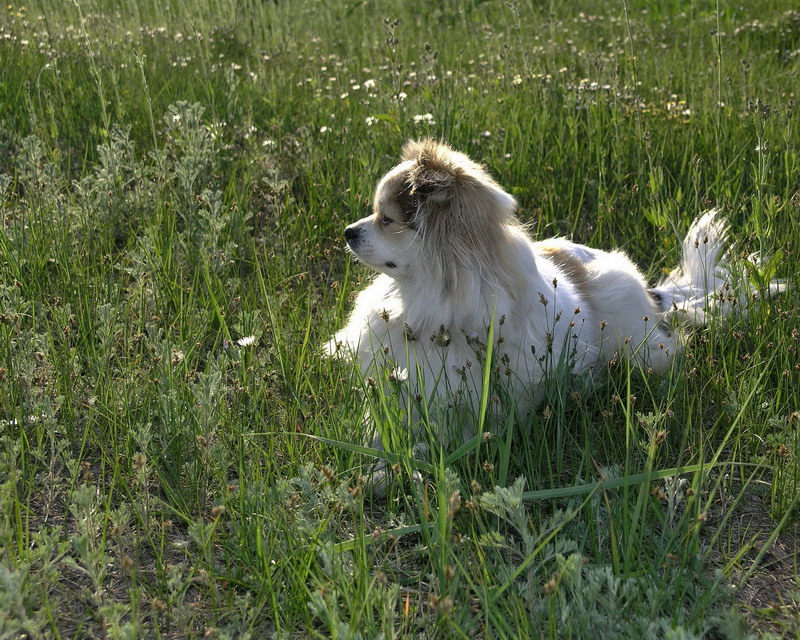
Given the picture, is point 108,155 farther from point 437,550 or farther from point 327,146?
point 437,550

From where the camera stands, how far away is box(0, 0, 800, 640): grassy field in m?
2.02

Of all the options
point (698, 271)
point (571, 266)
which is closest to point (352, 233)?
point (571, 266)

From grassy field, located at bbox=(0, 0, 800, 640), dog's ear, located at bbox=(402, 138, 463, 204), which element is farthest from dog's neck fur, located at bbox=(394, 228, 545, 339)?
grassy field, located at bbox=(0, 0, 800, 640)

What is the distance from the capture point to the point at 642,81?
6070mm

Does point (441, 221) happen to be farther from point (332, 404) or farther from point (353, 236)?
point (332, 404)

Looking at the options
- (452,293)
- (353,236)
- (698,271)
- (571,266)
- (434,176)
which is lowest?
(698,271)

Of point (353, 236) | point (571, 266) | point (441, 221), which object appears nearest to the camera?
point (441, 221)

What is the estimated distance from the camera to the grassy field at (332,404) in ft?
6.63

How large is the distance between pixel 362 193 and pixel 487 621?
9.28 ft

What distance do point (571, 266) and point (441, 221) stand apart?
965 millimetres

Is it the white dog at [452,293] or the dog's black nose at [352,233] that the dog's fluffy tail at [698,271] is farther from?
the dog's black nose at [352,233]

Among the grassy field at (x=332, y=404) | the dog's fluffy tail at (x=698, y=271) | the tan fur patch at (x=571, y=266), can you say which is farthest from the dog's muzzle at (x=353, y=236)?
the dog's fluffy tail at (x=698, y=271)

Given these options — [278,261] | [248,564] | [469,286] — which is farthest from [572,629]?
[278,261]

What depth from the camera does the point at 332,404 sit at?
2.76 metres
